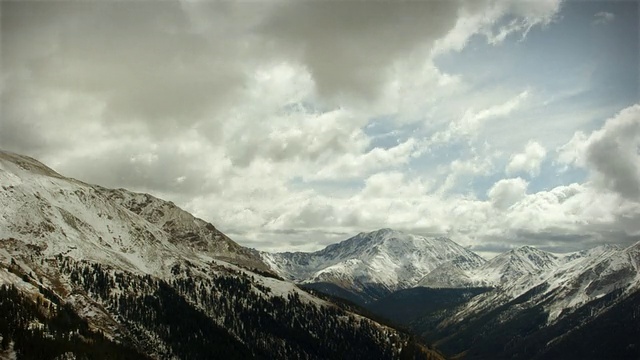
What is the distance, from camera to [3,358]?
641ft

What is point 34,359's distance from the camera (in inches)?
7756

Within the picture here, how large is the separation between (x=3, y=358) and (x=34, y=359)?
11119 mm
